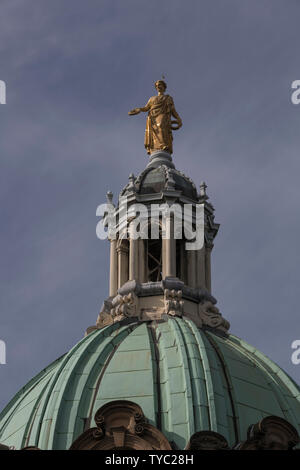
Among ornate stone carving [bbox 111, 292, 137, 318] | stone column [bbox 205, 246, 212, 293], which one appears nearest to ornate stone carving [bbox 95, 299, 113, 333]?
ornate stone carving [bbox 111, 292, 137, 318]

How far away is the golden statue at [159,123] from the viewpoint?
99.2 metres

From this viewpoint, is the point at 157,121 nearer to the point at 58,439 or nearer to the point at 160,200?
the point at 160,200

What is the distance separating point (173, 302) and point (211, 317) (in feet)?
6.93

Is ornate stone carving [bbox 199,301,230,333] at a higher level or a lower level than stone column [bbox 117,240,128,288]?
lower

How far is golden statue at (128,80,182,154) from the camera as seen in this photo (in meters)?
99.2

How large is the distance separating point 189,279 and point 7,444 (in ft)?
46.6

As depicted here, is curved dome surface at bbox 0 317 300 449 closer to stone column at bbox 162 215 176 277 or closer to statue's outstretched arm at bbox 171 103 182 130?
stone column at bbox 162 215 176 277

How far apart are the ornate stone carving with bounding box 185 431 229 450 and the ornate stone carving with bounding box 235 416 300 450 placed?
96 centimetres

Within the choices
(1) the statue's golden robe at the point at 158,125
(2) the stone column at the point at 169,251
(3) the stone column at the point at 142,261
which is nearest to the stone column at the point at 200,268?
(2) the stone column at the point at 169,251

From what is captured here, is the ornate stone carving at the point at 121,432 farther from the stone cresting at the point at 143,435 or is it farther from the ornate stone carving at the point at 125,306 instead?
the ornate stone carving at the point at 125,306
